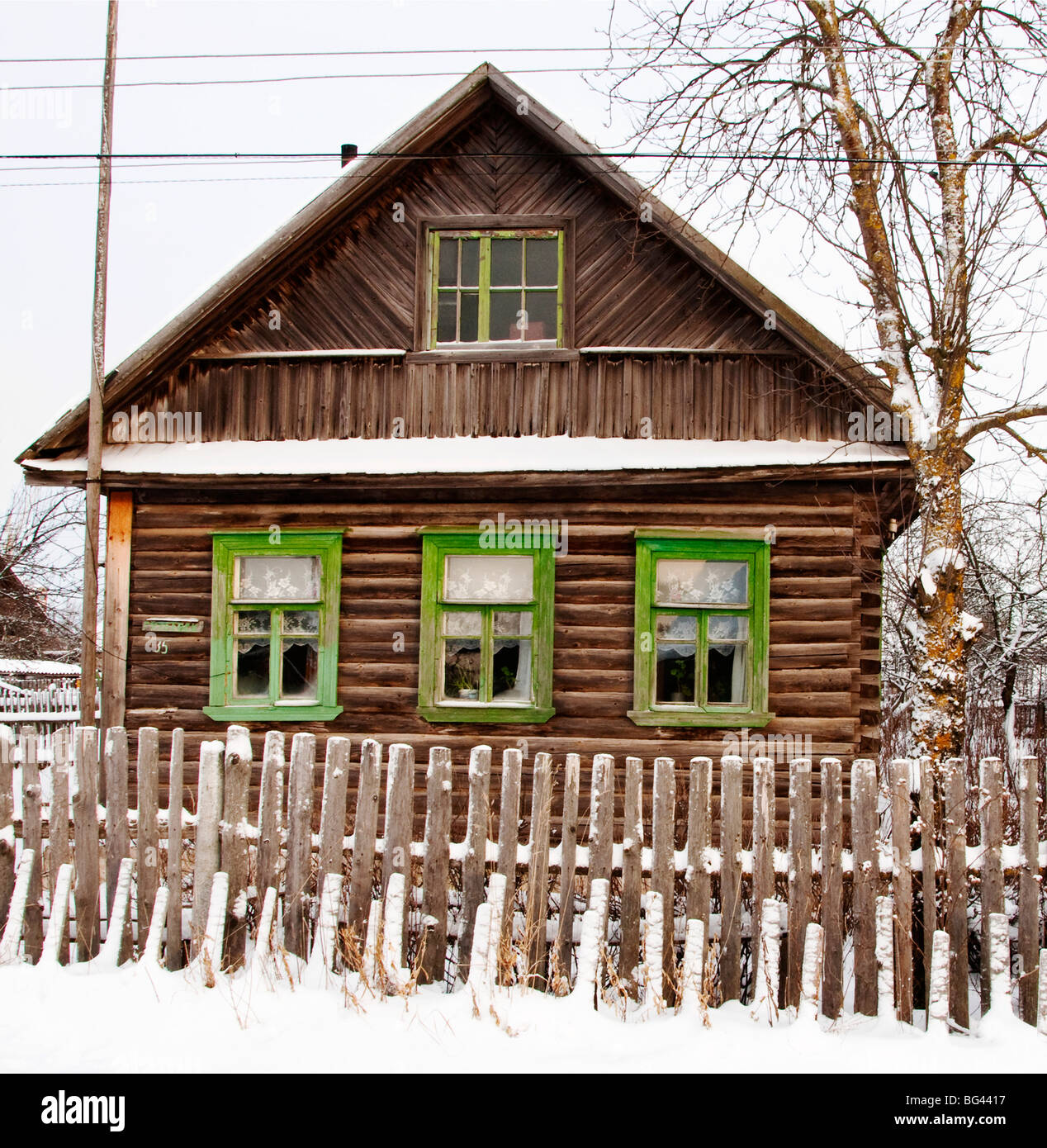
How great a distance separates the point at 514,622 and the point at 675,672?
160cm

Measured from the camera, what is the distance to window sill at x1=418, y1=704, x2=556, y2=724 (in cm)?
891

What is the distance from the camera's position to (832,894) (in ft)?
16.0

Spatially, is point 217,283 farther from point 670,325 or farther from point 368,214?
point 670,325

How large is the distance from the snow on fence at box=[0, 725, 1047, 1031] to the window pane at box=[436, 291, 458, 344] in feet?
18.0

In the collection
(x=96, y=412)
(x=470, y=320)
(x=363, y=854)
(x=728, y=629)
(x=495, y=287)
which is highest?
(x=495, y=287)

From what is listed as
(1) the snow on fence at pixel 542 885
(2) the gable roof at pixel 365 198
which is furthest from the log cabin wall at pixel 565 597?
(1) the snow on fence at pixel 542 885

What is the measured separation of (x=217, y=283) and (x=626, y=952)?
7219mm

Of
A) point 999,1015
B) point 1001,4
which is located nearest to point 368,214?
point 1001,4

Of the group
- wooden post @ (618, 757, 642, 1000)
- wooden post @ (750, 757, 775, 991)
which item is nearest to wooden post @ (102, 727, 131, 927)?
wooden post @ (618, 757, 642, 1000)

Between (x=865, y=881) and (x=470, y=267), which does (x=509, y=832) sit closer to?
(x=865, y=881)

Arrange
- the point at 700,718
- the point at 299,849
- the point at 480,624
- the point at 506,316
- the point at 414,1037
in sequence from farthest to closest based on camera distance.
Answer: the point at 506,316 → the point at 480,624 → the point at 700,718 → the point at 299,849 → the point at 414,1037

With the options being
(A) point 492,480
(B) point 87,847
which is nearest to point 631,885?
(B) point 87,847

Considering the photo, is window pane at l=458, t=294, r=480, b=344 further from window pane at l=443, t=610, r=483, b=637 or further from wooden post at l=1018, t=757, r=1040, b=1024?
wooden post at l=1018, t=757, r=1040, b=1024

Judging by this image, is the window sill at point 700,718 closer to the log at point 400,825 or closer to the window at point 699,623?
the window at point 699,623
